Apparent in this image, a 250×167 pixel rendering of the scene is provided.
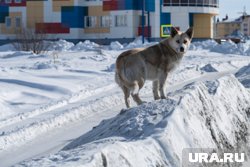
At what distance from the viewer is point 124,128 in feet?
20.1

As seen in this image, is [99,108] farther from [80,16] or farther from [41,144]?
[80,16]

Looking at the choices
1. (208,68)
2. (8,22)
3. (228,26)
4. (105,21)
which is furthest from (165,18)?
(228,26)

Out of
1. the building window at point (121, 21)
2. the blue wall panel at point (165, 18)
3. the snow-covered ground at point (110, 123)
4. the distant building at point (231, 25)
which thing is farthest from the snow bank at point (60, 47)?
the distant building at point (231, 25)

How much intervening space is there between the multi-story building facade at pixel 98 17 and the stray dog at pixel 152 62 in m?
53.8

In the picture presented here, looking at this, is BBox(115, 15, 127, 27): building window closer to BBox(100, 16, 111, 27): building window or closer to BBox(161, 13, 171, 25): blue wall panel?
BBox(100, 16, 111, 27): building window

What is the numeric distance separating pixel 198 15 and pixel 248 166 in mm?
62780

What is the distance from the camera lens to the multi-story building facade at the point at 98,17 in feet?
213

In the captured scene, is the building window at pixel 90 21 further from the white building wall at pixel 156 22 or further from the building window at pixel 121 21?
the white building wall at pixel 156 22

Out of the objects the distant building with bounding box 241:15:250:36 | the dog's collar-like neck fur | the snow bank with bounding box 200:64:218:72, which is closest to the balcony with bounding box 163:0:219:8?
the snow bank with bounding box 200:64:218:72

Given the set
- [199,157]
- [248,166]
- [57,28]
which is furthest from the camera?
[57,28]

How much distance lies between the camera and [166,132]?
18.4 ft

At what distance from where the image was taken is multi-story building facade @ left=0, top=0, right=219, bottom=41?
64938 millimetres

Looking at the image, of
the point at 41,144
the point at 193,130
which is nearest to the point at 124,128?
the point at 193,130

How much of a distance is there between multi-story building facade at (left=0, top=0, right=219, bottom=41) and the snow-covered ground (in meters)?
46.6
